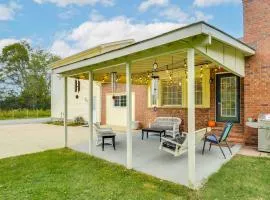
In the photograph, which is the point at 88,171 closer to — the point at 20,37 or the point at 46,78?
the point at 46,78

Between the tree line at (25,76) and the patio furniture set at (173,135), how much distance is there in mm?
24952

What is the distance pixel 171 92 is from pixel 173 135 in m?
2.82

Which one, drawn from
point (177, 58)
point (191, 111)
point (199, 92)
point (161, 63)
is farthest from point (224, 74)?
point (191, 111)

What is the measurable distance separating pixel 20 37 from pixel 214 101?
32.5 m

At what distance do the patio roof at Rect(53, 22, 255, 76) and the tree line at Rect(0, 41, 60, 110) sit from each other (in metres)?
26.3

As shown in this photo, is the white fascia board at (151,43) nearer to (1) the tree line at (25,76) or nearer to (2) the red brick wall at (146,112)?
(2) the red brick wall at (146,112)

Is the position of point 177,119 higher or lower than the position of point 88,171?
higher

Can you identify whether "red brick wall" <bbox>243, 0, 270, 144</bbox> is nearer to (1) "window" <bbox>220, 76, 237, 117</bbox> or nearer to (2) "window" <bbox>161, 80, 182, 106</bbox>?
(1) "window" <bbox>220, 76, 237, 117</bbox>

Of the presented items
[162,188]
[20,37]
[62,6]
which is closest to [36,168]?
[162,188]

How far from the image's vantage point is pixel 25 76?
33.2 metres

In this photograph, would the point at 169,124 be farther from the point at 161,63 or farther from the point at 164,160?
the point at 164,160

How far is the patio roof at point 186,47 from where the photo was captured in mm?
4355

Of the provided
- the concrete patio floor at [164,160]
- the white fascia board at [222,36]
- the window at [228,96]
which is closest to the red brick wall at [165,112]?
the window at [228,96]

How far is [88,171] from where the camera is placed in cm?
575
